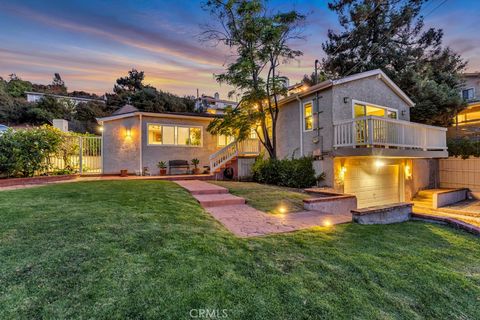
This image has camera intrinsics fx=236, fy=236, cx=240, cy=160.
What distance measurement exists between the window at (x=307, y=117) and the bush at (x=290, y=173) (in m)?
1.63

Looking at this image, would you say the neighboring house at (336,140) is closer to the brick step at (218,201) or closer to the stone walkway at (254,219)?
the stone walkway at (254,219)

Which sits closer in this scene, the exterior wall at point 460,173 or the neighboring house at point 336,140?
the neighboring house at point 336,140

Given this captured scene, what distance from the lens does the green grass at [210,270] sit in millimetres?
2145

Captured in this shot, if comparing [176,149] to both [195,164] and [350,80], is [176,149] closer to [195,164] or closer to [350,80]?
[195,164]

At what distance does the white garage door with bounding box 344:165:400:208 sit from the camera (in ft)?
32.8

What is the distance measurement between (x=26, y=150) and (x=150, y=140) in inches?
207

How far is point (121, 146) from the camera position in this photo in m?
13.4

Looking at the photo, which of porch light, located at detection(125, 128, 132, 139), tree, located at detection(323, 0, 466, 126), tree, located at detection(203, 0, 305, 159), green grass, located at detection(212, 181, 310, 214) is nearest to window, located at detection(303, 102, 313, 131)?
tree, located at detection(203, 0, 305, 159)

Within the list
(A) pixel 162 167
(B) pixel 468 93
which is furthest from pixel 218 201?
(B) pixel 468 93

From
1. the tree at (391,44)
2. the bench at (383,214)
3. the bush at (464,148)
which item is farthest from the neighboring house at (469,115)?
the bench at (383,214)

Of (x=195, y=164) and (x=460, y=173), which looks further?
(x=195, y=164)

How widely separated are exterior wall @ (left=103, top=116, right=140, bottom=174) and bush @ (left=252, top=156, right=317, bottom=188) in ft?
23.0

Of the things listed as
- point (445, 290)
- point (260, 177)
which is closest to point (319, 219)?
point (445, 290)

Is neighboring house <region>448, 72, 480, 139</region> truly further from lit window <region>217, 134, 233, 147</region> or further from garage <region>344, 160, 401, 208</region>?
lit window <region>217, 134, 233, 147</region>
